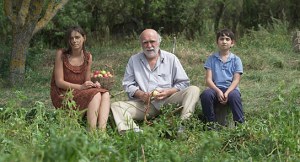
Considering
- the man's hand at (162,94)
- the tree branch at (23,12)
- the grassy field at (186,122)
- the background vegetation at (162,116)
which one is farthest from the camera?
the tree branch at (23,12)

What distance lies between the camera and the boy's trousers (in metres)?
3.85

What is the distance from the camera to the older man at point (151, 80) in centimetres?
416

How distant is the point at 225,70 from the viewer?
166 inches

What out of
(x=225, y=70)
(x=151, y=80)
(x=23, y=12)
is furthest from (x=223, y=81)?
(x=23, y=12)

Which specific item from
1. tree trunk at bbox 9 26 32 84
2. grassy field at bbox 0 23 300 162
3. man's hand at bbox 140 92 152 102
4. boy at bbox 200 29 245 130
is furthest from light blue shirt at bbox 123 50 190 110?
tree trunk at bbox 9 26 32 84

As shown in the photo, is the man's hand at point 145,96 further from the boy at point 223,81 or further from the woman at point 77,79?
the boy at point 223,81

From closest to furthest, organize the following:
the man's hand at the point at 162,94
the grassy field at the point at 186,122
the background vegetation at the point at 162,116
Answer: the grassy field at the point at 186,122
the background vegetation at the point at 162,116
the man's hand at the point at 162,94

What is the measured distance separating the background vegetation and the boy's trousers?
20cm

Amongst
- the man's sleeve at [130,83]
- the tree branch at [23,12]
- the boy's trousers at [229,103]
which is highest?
the tree branch at [23,12]

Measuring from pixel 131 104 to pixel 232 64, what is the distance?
1.43m

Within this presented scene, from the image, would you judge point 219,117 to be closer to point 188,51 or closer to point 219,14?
point 188,51

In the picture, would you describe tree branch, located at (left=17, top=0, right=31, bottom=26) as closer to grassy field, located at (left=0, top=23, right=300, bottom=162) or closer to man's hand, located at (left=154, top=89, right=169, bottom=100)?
grassy field, located at (left=0, top=23, right=300, bottom=162)

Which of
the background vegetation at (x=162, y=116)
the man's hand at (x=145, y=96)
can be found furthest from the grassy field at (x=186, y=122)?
the man's hand at (x=145, y=96)

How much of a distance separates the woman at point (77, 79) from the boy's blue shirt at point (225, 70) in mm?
1428
